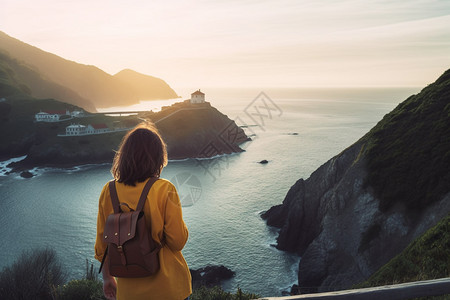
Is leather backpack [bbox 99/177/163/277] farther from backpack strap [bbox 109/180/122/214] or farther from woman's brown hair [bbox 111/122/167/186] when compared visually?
woman's brown hair [bbox 111/122/167/186]

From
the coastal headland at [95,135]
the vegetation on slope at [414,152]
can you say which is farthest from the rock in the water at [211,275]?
the coastal headland at [95,135]

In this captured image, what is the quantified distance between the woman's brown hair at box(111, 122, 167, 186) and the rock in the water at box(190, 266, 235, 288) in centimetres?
2937

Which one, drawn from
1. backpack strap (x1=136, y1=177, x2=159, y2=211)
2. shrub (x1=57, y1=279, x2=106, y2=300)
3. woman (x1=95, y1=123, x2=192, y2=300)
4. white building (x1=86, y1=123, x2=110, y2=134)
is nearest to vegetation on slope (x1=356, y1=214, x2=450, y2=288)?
woman (x1=95, y1=123, x2=192, y2=300)

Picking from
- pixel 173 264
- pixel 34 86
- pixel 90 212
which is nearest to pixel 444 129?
pixel 173 264

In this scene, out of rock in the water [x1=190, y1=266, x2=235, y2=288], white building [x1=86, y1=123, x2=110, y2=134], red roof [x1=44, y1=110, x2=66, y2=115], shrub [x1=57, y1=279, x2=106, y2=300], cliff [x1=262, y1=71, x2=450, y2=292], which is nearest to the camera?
shrub [x1=57, y1=279, x2=106, y2=300]

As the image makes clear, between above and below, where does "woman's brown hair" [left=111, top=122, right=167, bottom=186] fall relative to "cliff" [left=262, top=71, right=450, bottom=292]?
above

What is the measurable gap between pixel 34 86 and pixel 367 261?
19794 cm

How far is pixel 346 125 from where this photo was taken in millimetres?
137500

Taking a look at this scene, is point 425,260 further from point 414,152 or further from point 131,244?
point 414,152

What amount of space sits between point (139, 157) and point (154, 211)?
1.97 ft

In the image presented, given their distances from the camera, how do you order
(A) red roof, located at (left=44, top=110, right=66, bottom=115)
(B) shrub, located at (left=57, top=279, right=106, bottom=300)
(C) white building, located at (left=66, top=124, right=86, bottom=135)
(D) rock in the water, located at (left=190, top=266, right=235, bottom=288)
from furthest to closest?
(A) red roof, located at (left=44, top=110, right=66, bottom=115), (C) white building, located at (left=66, top=124, right=86, bottom=135), (D) rock in the water, located at (left=190, top=266, right=235, bottom=288), (B) shrub, located at (left=57, top=279, right=106, bottom=300)

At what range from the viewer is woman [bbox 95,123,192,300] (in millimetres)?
3020

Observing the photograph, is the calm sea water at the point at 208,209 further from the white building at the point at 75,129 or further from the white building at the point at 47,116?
the white building at the point at 47,116

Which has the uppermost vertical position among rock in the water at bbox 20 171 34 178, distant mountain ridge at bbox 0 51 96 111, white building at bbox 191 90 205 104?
distant mountain ridge at bbox 0 51 96 111
